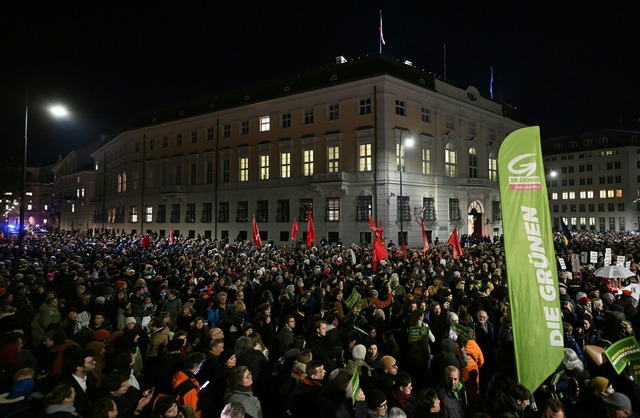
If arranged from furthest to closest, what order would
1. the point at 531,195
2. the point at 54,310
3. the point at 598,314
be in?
the point at 598,314, the point at 54,310, the point at 531,195

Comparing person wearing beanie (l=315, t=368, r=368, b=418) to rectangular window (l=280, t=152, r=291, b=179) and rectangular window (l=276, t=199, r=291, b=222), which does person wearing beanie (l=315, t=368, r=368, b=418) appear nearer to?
rectangular window (l=276, t=199, r=291, b=222)

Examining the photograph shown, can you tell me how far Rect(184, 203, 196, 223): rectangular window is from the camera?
49.1m

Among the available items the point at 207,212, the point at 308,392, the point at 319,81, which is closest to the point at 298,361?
the point at 308,392

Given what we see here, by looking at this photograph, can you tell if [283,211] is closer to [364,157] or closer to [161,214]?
[364,157]

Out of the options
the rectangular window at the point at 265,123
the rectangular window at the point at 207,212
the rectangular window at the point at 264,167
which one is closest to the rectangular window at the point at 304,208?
the rectangular window at the point at 264,167

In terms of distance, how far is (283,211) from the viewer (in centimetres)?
4084

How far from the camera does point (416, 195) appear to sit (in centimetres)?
3753

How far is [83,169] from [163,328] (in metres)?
86.2

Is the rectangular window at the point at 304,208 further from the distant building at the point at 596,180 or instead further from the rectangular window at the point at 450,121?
the distant building at the point at 596,180

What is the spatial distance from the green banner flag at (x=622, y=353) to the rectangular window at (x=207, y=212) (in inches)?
1748

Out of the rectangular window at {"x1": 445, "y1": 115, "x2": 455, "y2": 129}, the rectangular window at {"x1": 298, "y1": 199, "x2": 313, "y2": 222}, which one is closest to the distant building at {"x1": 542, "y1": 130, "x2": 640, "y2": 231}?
the rectangular window at {"x1": 445, "y1": 115, "x2": 455, "y2": 129}

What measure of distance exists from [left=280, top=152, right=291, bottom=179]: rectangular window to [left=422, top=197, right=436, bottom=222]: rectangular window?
13368 millimetres

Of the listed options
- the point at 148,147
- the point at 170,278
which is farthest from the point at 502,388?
the point at 148,147

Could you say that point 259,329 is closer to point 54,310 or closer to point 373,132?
point 54,310
